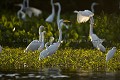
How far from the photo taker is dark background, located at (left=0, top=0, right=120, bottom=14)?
92.7 ft

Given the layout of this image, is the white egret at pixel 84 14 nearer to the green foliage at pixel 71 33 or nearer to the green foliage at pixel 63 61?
the green foliage at pixel 63 61

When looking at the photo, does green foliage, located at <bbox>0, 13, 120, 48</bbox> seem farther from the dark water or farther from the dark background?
the dark background

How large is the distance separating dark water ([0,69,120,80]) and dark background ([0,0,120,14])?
599 inches

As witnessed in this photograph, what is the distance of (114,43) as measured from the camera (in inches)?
716

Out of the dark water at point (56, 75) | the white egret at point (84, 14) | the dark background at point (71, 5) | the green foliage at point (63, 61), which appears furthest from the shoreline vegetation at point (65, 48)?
the dark background at point (71, 5)

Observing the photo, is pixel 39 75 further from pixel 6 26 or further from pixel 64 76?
pixel 6 26

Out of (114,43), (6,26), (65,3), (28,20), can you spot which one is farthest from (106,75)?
(65,3)

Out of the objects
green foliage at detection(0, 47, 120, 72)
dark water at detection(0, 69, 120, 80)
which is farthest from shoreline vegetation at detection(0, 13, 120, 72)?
dark water at detection(0, 69, 120, 80)

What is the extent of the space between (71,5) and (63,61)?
14.8m

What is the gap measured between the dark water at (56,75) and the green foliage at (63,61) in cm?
64

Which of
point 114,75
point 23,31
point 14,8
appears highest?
point 14,8

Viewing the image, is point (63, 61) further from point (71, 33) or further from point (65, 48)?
point (71, 33)

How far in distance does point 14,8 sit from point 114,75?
18105mm

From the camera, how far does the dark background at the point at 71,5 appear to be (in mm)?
28250
